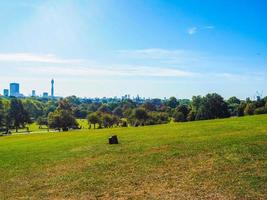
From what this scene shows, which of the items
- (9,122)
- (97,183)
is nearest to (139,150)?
(97,183)

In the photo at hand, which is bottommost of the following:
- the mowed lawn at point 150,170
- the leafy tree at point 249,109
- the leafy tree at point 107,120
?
the mowed lawn at point 150,170

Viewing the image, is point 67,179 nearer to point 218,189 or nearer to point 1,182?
point 1,182

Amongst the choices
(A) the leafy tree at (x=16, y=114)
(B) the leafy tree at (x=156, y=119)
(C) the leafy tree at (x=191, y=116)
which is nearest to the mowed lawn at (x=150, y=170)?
(C) the leafy tree at (x=191, y=116)

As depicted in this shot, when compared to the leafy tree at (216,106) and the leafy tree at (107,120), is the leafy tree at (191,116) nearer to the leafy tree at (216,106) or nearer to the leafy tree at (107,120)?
the leafy tree at (216,106)

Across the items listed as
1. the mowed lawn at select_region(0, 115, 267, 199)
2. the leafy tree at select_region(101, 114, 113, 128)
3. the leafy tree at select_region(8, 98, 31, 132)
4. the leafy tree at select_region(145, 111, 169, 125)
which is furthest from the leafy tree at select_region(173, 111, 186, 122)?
the mowed lawn at select_region(0, 115, 267, 199)

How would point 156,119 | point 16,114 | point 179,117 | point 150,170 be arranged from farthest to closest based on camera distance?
point 16,114 → point 156,119 → point 179,117 → point 150,170

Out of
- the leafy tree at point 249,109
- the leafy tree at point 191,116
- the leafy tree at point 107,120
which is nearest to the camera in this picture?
the leafy tree at point 249,109

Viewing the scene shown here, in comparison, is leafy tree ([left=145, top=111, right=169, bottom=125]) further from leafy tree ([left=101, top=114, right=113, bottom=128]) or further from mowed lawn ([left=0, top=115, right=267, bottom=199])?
mowed lawn ([left=0, top=115, right=267, bottom=199])

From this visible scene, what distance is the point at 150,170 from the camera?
24.2 m

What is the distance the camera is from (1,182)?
1010 inches

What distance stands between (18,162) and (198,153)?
15.6 meters

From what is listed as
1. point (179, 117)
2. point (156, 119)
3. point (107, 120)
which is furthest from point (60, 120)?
point (179, 117)

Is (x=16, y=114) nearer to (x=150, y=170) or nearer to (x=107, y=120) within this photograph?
(x=107, y=120)

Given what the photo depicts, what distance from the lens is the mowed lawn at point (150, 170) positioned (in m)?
19.7
